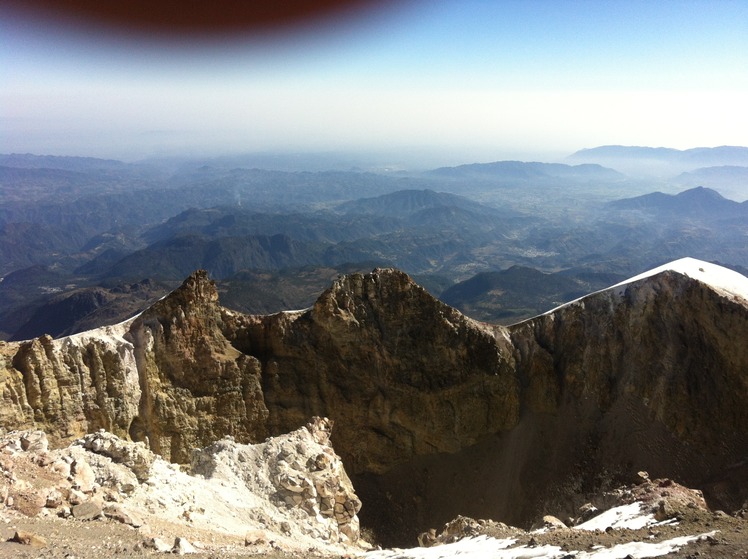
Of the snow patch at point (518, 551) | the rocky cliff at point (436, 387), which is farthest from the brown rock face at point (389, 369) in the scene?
the snow patch at point (518, 551)

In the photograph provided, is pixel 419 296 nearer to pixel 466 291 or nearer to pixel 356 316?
pixel 356 316

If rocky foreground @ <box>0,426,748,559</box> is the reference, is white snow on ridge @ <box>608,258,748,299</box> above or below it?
above

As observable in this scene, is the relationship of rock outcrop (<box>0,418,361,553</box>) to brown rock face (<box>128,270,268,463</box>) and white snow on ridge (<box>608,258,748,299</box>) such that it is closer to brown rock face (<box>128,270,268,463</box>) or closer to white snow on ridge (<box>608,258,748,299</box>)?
brown rock face (<box>128,270,268,463</box>)

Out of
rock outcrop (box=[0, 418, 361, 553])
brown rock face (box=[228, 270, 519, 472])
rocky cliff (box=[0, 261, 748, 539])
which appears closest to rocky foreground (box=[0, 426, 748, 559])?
rock outcrop (box=[0, 418, 361, 553])

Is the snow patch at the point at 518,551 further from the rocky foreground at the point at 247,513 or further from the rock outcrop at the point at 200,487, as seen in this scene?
the rock outcrop at the point at 200,487

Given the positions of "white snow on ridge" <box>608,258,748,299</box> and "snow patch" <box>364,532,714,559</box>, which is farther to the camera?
"white snow on ridge" <box>608,258,748,299</box>

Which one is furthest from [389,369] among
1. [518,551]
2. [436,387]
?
[518,551]

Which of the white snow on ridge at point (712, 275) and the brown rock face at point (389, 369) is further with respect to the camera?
the brown rock face at point (389, 369)

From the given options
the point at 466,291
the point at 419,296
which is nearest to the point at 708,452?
the point at 419,296
